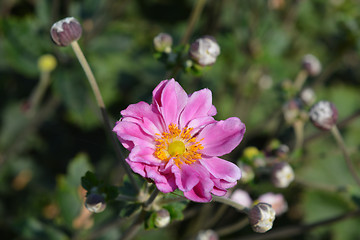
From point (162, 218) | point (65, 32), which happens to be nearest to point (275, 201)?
point (162, 218)

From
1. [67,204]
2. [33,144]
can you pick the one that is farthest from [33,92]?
[67,204]

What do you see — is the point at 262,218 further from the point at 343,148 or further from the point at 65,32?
the point at 65,32

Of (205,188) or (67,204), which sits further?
(67,204)

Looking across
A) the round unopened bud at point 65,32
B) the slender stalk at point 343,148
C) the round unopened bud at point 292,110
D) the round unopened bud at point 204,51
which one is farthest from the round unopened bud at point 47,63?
the slender stalk at point 343,148

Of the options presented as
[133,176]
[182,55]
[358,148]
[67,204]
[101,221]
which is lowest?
[358,148]

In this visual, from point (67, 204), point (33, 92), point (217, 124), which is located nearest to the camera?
point (217, 124)

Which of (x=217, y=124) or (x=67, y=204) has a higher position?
(x=217, y=124)

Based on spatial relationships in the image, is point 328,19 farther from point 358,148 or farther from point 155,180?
point 155,180
